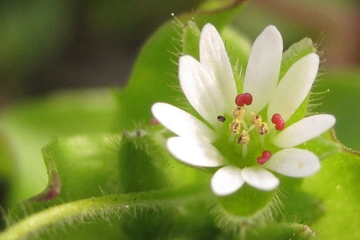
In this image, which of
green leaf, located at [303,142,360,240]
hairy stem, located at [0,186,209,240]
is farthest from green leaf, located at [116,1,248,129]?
green leaf, located at [303,142,360,240]

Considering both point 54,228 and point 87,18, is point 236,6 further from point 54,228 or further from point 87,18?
point 87,18

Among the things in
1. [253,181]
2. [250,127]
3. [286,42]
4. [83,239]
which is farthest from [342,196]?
[286,42]

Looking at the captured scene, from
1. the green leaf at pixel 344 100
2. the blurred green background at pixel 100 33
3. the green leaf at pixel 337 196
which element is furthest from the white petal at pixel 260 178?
the blurred green background at pixel 100 33

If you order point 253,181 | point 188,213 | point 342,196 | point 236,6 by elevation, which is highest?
point 236,6

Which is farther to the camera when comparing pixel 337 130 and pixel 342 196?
pixel 337 130

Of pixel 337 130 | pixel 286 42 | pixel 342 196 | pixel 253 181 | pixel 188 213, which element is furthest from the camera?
pixel 286 42

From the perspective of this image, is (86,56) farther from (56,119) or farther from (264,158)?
(264,158)

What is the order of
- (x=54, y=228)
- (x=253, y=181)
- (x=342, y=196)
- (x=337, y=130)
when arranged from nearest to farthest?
(x=253, y=181) → (x=54, y=228) → (x=342, y=196) → (x=337, y=130)
